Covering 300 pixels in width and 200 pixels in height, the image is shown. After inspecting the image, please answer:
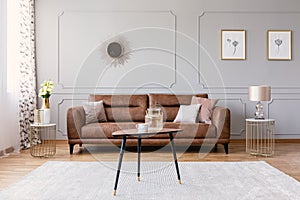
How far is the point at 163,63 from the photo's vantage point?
5.94m

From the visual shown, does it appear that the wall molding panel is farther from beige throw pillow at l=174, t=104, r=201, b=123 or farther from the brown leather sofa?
the brown leather sofa

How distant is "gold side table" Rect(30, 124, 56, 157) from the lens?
4938 millimetres

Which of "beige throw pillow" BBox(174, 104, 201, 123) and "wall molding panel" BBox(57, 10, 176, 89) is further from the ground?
"wall molding panel" BBox(57, 10, 176, 89)

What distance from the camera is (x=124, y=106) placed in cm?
551

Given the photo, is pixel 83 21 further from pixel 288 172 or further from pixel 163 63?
pixel 288 172

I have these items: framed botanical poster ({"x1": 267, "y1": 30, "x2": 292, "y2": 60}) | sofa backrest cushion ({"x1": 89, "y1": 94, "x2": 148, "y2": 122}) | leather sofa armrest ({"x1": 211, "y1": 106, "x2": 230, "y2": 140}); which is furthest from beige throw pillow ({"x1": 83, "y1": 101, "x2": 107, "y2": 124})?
framed botanical poster ({"x1": 267, "y1": 30, "x2": 292, "y2": 60})

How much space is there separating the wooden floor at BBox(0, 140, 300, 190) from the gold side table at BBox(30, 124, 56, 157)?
4.1 inches

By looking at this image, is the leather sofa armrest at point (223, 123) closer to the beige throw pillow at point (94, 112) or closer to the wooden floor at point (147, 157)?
the wooden floor at point (147, 157)

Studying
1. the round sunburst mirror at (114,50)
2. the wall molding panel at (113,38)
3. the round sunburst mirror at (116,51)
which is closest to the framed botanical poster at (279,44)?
the wall molding panel at (113,38)

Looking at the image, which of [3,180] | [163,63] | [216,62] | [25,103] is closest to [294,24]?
[216,62]

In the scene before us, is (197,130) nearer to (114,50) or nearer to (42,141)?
(114,50)

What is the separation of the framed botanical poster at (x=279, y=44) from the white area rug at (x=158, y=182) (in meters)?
2.42

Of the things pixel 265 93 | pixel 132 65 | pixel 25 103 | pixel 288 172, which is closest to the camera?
pixel 288 172

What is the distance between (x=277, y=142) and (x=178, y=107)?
1.80 metres
